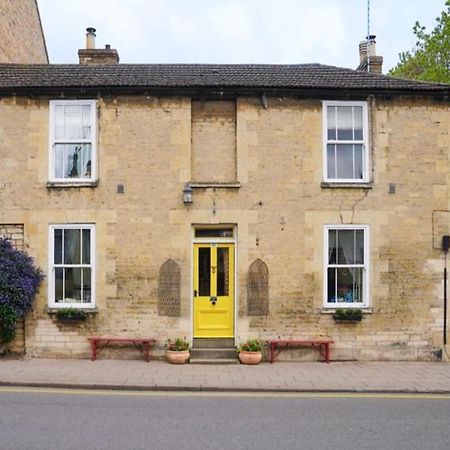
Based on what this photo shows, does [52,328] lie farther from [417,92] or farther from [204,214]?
[417,92]

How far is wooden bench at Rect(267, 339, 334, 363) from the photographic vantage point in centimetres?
1371

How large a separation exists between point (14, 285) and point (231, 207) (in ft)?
17.4

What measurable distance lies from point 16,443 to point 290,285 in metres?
8.09

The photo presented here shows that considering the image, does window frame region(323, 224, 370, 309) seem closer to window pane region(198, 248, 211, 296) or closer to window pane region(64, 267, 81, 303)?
window pane region(198, 248, 211, 296)

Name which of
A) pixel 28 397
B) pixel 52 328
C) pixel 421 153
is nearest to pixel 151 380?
pixel 28 397

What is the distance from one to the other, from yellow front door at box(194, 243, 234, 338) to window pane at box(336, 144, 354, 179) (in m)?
3.26

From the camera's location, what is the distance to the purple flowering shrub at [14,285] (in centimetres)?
1338

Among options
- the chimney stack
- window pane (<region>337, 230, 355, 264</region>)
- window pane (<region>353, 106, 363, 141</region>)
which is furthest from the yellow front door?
the chimney stack

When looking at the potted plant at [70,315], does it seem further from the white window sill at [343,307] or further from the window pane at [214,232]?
the white window sill at [343,307]

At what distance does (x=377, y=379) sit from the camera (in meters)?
11.8

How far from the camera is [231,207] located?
1411 centimetres

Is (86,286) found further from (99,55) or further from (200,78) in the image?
(99,55)

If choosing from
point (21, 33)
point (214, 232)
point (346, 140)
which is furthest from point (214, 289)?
point (21, 33)

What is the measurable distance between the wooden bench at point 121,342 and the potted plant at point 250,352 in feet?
6.87
